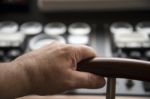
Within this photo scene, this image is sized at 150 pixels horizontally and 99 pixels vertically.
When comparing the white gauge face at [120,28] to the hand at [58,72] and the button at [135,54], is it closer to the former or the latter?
the button at [135,54]

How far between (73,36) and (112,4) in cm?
18

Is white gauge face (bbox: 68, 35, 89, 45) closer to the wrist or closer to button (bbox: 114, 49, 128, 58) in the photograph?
button (bbox: 114, 49, 128, 58)

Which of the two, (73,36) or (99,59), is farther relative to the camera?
(73,36)

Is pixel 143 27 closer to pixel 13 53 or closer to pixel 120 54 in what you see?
pixel 120 54

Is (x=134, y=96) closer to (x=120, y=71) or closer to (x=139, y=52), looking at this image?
(x=139, y=52)

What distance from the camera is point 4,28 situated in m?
1.03

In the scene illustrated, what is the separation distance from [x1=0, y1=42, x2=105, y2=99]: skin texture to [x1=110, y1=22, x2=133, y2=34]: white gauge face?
1.27 feet

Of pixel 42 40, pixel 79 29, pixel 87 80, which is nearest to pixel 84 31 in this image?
A: pixel 79 29

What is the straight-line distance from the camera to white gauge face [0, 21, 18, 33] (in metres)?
1.01

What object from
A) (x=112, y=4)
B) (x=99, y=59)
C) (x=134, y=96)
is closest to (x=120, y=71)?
(x=99, y=59)

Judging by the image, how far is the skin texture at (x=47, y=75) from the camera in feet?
1.98

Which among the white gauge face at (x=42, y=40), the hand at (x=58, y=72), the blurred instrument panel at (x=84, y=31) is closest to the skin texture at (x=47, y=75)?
the hand at (x=58, y=72)

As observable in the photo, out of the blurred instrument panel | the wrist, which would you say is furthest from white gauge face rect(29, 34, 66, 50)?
the wrist

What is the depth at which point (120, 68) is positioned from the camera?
1.85 ft
